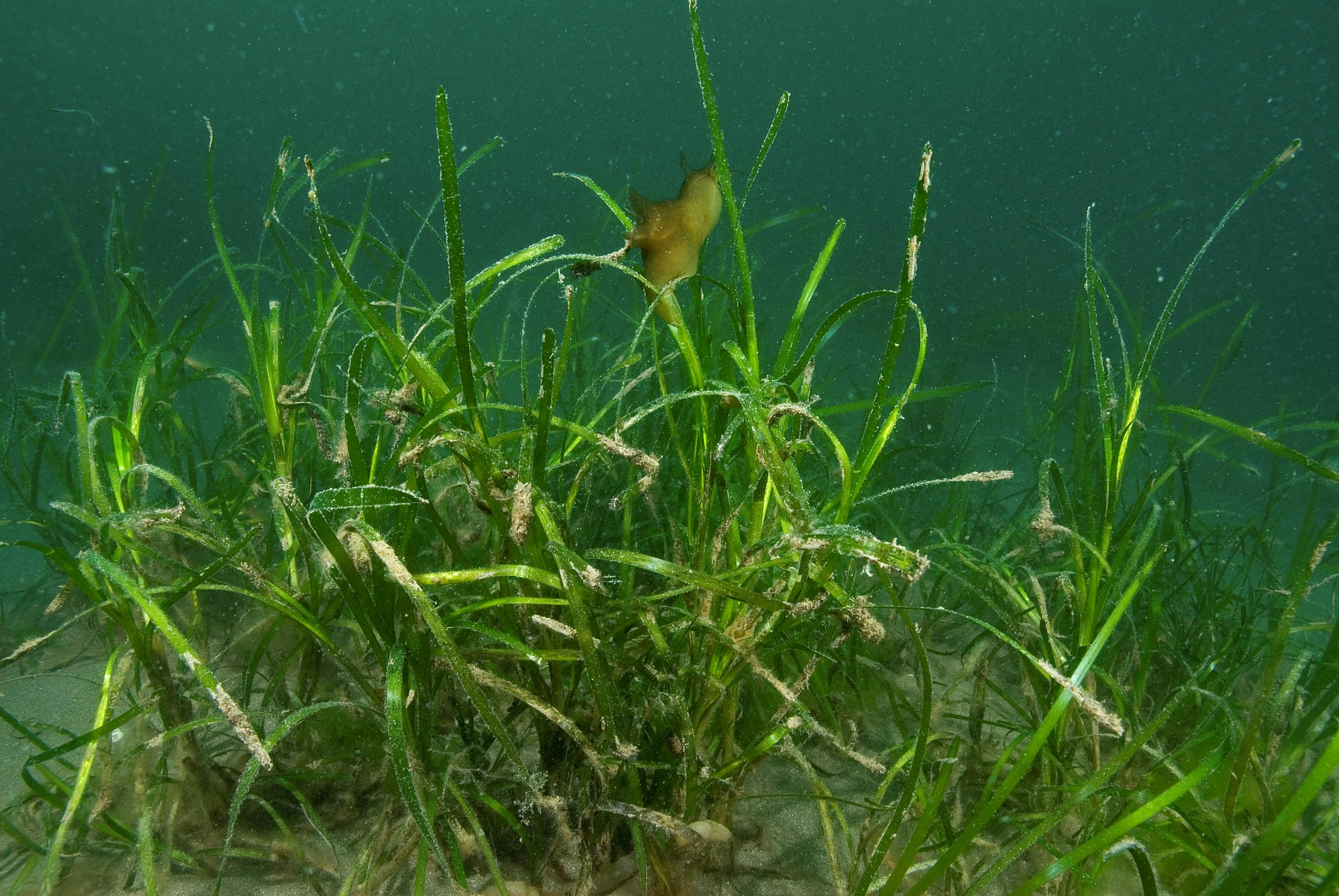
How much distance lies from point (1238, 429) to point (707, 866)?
1.43 meters

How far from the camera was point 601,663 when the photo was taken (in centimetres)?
129

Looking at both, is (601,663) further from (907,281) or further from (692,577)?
(907,281)

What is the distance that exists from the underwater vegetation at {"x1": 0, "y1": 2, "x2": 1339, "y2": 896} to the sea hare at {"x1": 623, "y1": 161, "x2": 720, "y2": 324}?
2 cm

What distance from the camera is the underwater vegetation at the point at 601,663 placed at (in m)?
1.17

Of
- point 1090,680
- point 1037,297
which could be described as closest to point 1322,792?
point 1090,680

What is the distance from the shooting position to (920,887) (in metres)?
1.15

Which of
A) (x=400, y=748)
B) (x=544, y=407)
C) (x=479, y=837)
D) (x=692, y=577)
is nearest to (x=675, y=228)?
(x=544, y=407)

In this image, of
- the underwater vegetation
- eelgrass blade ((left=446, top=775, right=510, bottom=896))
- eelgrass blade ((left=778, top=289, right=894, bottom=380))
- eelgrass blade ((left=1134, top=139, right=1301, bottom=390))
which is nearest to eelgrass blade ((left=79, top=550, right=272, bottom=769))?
the underwater vegetation

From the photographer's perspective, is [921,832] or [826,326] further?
[826,326]

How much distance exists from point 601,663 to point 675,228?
995 mm

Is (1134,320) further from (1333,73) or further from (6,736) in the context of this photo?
(1333,73)

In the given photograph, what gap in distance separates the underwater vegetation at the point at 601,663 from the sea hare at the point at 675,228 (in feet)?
0.06

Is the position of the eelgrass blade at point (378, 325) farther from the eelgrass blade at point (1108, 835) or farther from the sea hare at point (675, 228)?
the eelgrass blade at point (1108, 835)

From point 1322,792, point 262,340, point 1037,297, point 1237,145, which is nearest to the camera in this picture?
point 262,340
